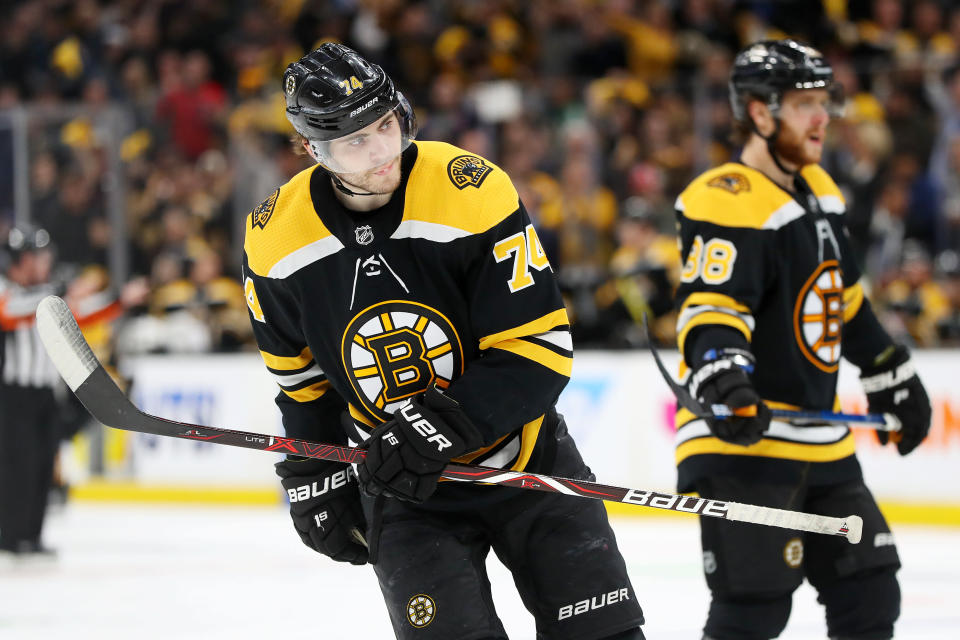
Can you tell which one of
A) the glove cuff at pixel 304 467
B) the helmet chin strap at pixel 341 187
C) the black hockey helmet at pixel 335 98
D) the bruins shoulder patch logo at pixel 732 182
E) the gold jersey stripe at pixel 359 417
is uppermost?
the black hockey helmet at pixel 335 98

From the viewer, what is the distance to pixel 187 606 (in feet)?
17.2

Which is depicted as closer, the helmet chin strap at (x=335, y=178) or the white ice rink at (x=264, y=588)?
the helmet chin strap at (x=335, y=178)

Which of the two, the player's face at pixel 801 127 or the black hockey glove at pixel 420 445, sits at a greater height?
the player's face at pixel 801 127

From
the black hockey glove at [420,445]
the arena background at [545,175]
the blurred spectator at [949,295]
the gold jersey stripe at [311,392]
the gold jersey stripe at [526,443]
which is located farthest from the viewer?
the arena background at [545,175]

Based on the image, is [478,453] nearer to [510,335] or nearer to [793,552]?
[510,335]

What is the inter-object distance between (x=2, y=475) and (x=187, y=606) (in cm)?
175

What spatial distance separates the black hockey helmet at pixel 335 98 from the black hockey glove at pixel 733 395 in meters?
0.93

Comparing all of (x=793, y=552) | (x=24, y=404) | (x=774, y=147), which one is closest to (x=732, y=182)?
(x=774, y=147)

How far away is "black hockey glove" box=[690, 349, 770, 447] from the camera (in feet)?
9.62

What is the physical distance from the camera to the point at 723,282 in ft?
10.1

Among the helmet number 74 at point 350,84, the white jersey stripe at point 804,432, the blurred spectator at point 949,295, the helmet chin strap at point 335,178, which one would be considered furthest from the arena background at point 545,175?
the helmet number 74 at point 350,84

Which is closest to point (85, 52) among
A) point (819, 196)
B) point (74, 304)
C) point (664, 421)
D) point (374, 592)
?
point (74, 304)

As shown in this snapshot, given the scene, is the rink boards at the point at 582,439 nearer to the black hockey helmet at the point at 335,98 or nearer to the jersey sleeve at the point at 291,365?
the jersey sleeve at the point at 291,365

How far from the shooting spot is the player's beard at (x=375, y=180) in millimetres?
2367
